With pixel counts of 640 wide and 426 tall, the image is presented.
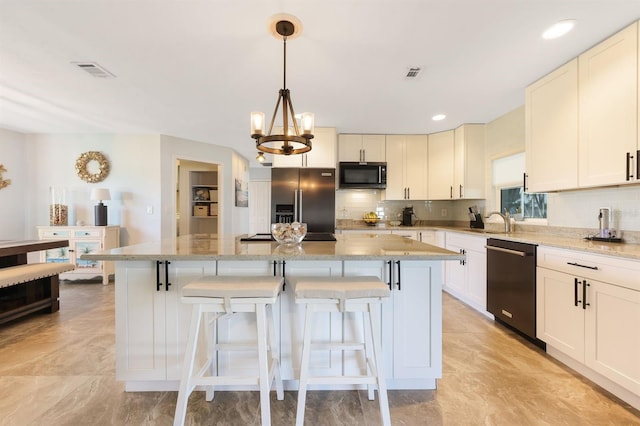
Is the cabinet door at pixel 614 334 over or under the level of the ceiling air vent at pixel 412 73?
under

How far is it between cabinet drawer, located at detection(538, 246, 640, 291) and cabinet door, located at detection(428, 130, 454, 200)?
79.8 inches

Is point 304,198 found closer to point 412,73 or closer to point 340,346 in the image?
point 412,73

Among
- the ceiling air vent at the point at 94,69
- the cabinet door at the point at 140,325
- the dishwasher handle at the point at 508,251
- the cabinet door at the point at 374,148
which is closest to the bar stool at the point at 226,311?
the cabinet door at the point at 140,325

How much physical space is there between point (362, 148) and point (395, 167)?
0.58 metres

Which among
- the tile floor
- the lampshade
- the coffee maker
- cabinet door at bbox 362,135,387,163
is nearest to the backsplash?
the coffee maker

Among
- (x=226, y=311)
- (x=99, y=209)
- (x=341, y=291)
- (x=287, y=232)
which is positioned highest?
(x=99, y=209)

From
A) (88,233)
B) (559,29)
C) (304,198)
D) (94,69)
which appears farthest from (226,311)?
(88,233)

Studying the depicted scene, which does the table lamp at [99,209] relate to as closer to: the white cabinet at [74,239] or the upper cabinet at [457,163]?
the white cabinet at [74,239]

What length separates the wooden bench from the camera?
2645 millimetres

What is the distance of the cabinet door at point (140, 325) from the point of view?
65.8 inches

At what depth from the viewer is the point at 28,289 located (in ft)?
9.56

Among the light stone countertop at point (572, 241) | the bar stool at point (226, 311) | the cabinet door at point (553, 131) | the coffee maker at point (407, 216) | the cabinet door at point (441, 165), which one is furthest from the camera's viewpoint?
the coffee maker at point (407, 216)

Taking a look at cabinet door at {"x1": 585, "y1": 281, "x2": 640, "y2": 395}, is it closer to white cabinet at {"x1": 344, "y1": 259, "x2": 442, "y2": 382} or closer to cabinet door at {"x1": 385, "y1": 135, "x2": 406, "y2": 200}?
white cabinet at {"x1": 344, "y1": 259, "x2": 442, "y2": 382}

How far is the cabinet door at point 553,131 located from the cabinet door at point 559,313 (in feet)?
2.60
